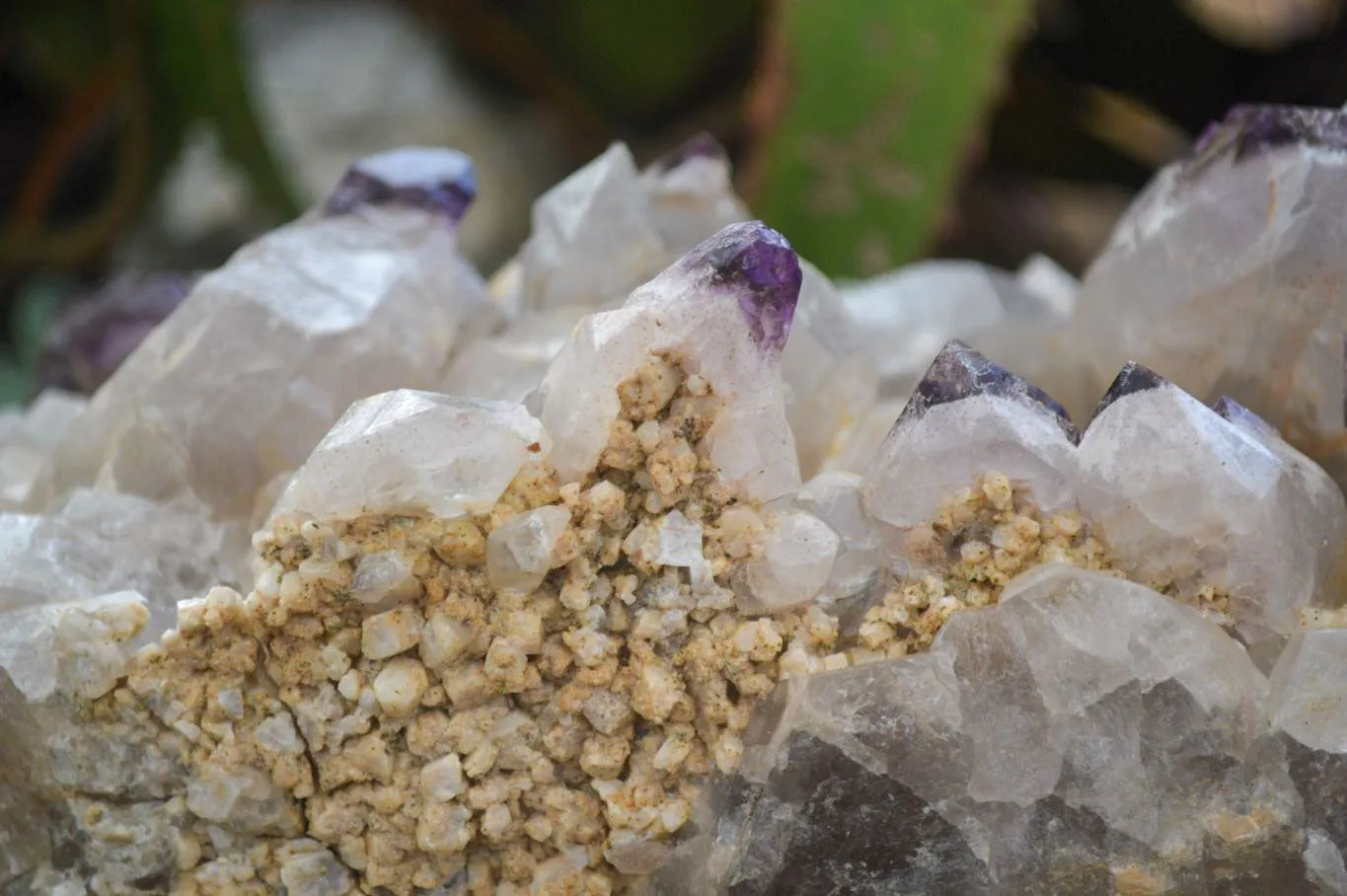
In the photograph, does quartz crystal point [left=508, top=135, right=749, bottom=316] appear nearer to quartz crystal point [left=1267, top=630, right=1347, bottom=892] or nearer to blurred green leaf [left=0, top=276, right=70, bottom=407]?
quartz crystal point [left=1267, top=630, right=1347, bottom=892]

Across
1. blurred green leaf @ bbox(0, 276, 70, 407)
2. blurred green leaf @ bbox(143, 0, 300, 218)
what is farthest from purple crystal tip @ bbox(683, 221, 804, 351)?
blurred green leaf @ bbox(143, 0, 300, 218)

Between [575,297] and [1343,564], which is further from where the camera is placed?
[575,297]

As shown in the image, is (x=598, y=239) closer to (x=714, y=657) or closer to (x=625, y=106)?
(x=714, y=657)

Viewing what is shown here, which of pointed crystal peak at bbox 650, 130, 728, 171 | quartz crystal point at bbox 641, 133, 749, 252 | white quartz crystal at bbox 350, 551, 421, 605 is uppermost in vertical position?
pointed crystal peak at bbox 650, 130, 728, 171

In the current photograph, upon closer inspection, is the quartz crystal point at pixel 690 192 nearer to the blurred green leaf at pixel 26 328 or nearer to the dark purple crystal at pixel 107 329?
the dark purple crystal at pixel 107 329

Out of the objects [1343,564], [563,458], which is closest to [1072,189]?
[1343,564]

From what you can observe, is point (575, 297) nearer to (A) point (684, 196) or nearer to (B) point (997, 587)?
(A) point (684, 196)
